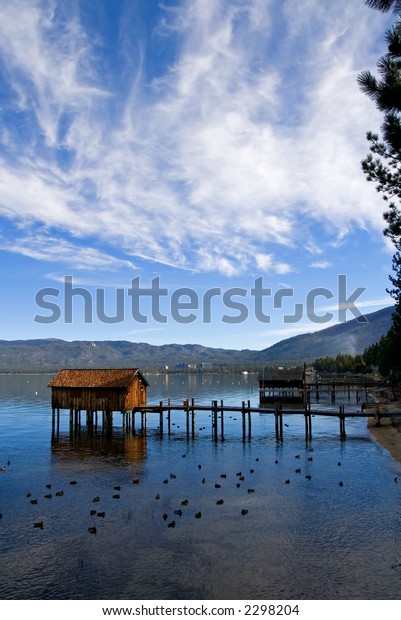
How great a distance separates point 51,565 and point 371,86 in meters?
21.4

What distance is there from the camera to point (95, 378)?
5538cm

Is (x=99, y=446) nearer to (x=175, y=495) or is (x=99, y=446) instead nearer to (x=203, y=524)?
(x=175, y=495)

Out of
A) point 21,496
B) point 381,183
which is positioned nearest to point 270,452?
point 21,496

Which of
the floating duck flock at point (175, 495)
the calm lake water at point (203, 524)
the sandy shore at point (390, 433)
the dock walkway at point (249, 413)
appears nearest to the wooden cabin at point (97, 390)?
the dock walkway at point (249, 413)

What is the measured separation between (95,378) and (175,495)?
88.6 ft

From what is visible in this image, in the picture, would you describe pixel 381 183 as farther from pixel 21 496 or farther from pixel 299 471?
pixel 21 496

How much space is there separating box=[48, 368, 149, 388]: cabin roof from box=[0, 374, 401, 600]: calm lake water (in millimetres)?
8788

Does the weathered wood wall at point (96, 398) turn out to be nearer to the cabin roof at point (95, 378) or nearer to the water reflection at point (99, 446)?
the cabin roof at point (95, 378)

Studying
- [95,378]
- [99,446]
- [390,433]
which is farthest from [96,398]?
[390,433]

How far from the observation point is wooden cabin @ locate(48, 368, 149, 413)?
53938 mm

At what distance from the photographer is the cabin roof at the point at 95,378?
54.3 metres

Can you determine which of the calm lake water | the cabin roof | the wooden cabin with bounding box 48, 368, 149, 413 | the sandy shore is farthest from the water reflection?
the sandy shore

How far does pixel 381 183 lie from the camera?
19391 millimetres

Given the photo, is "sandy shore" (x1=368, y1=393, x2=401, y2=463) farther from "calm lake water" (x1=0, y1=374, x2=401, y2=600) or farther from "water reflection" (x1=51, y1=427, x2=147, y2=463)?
"water reflection" (x1=51, y1=427, x2=147, y2=463)
